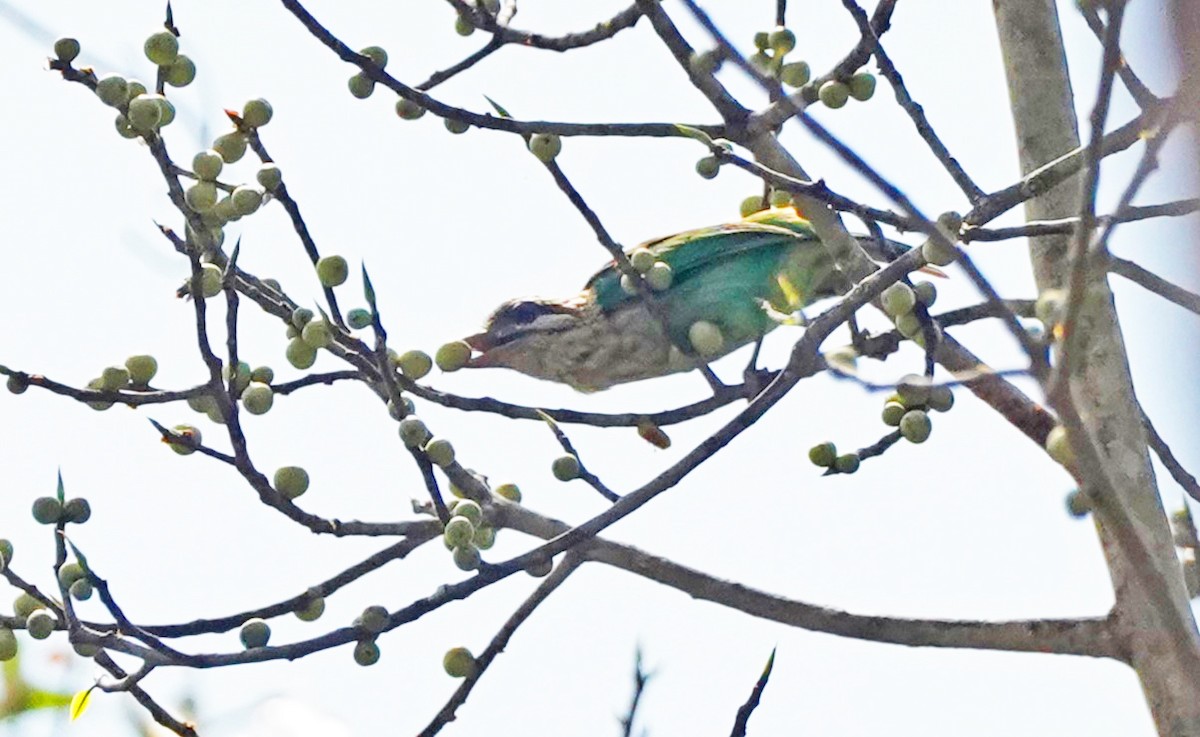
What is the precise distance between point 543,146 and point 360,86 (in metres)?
0.45

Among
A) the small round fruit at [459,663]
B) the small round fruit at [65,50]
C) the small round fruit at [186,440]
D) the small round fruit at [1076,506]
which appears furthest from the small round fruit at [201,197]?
the small round fruit at [1076,506]

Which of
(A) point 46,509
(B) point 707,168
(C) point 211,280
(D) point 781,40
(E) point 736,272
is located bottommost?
(A) point 46,509

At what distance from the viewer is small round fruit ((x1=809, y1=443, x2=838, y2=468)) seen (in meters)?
3.52

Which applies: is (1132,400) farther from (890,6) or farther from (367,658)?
(367,658)

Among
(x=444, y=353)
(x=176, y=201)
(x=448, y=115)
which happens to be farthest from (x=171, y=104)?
(x=444, y=353)

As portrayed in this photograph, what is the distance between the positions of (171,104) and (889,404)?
168 cm

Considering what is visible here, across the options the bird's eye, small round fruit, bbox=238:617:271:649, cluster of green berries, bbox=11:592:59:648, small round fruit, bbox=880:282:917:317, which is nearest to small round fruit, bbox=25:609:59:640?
cluster of green berries, bbox=11:592:59:648

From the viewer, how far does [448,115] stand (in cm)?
345

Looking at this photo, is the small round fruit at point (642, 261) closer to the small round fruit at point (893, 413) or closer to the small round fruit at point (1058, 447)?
the small round fruit at point (893, 413)

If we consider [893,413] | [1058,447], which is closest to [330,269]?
[893,413]

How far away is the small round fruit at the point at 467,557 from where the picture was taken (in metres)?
3.05

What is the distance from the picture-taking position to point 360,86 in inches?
140

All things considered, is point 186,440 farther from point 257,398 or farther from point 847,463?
point 847,463

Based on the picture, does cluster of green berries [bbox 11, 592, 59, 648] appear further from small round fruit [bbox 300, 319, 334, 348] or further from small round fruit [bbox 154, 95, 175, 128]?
small round fruit [bbox 154, 95, 175, 128]
